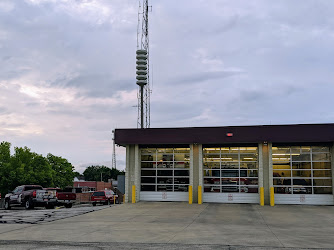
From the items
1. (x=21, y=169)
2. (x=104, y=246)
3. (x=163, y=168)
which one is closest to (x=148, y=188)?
(x=163, y=168)

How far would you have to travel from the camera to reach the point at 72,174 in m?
77.5

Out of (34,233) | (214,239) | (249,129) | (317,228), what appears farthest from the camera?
(249,129)

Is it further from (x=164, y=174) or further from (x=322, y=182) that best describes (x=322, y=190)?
(x=164, y=174)

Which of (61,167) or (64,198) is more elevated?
(61,167)

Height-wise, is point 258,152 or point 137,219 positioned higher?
point 258,152

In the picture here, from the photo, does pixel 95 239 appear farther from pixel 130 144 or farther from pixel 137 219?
pixel 130 144

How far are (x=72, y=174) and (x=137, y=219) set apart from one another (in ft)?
201

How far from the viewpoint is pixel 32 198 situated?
28422mm

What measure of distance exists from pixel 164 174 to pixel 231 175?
Result: 5335 mm

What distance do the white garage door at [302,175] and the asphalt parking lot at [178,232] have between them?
7353 mm

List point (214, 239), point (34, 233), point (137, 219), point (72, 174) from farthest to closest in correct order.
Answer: point (72, 174)
point (137, 219)
point (34, 233)
point (214, 239)

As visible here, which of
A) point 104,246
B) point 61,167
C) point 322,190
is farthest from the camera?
point 61,167

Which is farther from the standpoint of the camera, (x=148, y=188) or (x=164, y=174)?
(x=148, y=188)

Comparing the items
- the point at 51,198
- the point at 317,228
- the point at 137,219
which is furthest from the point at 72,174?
the point at 317,228
